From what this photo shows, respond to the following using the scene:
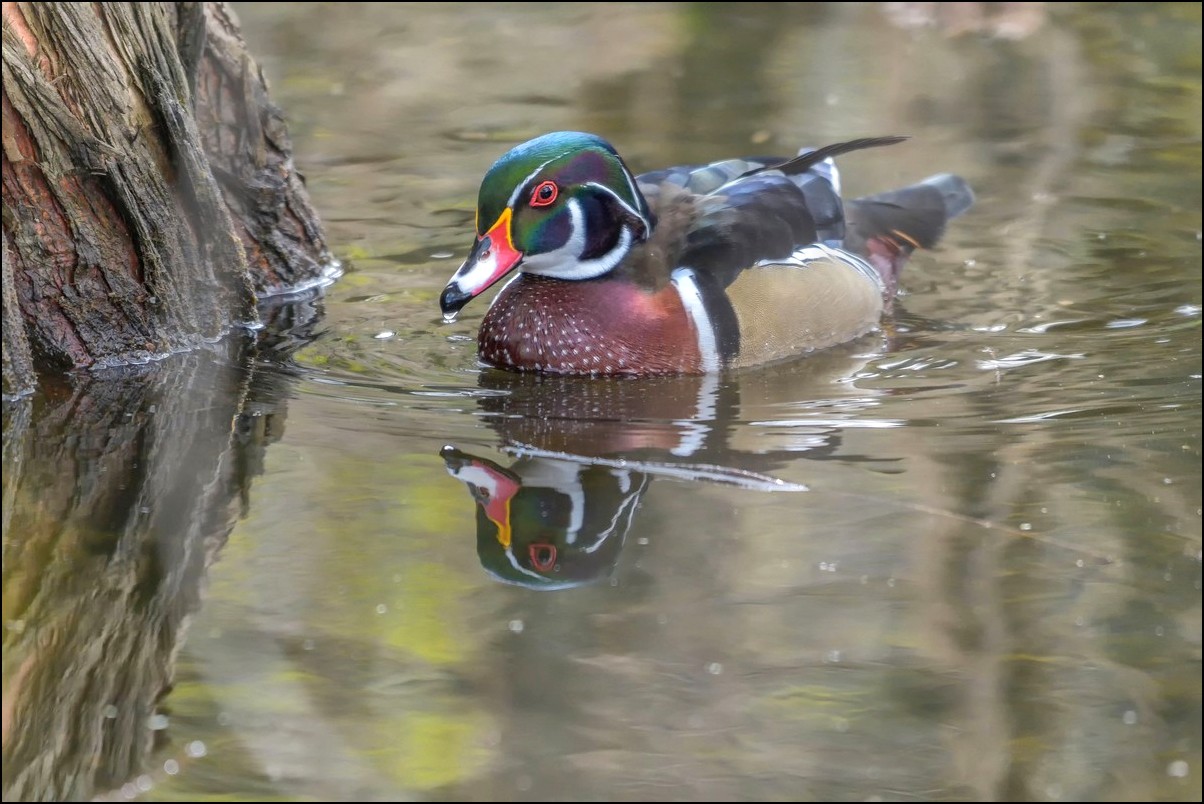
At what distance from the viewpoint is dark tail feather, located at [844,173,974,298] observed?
24.4ft

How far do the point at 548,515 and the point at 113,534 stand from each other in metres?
1.31

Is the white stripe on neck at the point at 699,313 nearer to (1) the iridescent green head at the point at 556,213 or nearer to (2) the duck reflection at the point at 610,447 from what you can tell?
(2) the duck reflection at the point at 610,447

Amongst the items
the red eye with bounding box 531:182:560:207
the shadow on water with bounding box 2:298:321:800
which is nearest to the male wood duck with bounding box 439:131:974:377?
the red eye with bounding box 531:182:560:207

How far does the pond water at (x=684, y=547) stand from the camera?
3.68 m

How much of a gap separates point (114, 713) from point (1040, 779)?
2168mm

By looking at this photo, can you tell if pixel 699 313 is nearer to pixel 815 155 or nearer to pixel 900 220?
pixel 815 155

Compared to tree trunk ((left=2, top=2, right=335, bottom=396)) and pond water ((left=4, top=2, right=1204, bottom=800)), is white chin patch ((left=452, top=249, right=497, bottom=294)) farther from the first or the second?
tree trunk ((left=2, top=2, right=335, bottom=396))

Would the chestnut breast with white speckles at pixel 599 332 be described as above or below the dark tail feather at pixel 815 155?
below

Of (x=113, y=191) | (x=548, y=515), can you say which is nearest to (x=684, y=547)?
(x=548, y=515)

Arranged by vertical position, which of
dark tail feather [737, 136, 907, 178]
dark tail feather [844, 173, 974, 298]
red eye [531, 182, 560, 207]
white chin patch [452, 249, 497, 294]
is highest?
red eye [531, 182, 560, 207]

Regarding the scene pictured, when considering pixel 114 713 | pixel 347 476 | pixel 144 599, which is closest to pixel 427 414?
pixel 347 476

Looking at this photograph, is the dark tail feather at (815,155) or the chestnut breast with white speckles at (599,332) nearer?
the chestnut breast with white speckles at (599,332)

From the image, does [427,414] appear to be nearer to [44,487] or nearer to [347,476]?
[347,476]

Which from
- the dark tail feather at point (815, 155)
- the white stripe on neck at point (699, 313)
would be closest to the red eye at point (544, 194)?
the white stripe on neck at point (699, 313)
